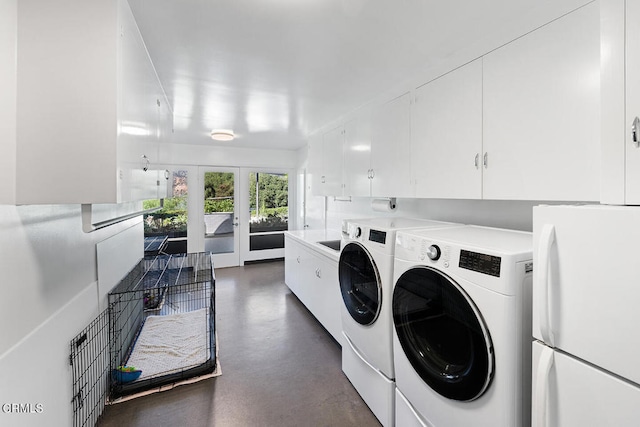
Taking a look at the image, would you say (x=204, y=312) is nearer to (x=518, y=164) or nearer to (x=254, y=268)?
(x=254, y=268)

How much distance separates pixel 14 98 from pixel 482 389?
2.06m

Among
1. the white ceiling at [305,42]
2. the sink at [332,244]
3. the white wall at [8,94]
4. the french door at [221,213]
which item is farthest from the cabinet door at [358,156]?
the french door at [221,213]

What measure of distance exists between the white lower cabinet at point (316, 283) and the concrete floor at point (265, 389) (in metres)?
0.21

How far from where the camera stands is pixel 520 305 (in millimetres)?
1029

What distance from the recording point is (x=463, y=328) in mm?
1209

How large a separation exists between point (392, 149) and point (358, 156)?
1.89 ft

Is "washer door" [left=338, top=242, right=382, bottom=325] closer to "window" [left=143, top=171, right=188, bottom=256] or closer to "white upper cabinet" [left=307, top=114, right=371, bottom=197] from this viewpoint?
"white upper cabinet" [left=307, top=114, right=371, bottom=197]

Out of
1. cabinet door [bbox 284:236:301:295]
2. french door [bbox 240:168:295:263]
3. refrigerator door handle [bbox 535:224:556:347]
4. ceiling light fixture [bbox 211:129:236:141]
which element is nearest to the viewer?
refrigerator door handle [bbox 535:224:556:347]

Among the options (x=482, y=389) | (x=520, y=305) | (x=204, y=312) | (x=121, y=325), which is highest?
(x=520, y=305)

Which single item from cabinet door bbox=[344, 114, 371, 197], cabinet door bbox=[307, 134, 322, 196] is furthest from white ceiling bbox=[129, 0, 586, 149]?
cabinet door bbox=[307, 134, 322, 196]

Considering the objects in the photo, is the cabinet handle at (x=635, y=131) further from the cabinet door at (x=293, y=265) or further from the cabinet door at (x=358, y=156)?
the cabinet door at (x=293, y=265)

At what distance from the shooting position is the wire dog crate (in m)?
2.13

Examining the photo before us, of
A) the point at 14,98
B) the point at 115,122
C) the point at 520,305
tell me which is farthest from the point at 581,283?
the point at 14,98

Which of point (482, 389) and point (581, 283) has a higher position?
point (581, 283)
